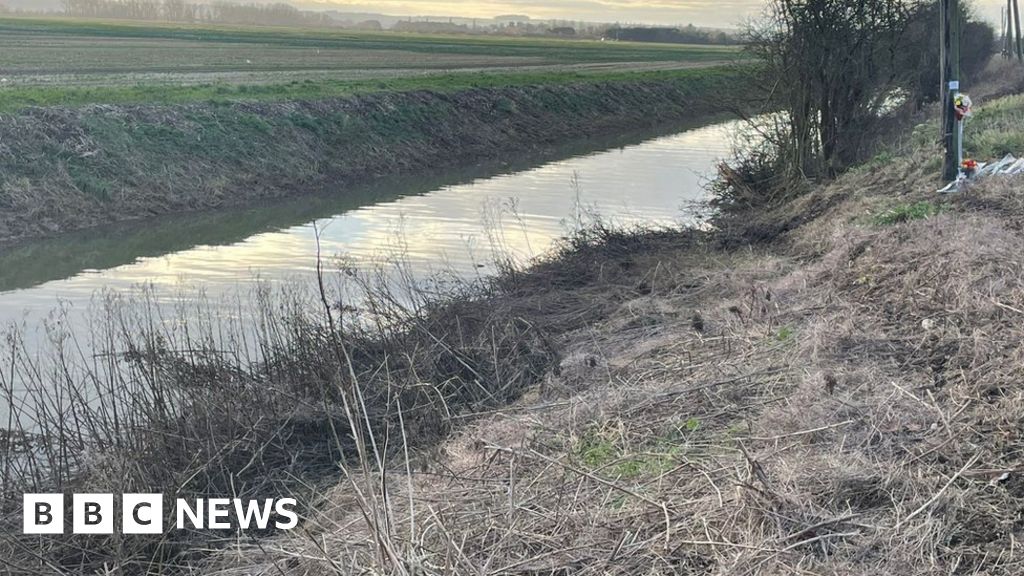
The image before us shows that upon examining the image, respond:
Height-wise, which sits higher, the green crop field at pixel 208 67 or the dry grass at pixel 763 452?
the green crop field at pixel 208 67

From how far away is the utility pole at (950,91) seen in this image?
1285 cm

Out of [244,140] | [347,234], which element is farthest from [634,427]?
[244,140]

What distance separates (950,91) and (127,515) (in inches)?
444

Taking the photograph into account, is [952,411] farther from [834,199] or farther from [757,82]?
[757,82]

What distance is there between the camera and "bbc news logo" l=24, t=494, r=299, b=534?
6.20 m

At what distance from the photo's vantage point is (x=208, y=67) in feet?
137

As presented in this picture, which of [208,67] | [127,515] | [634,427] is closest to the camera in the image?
[127,515]

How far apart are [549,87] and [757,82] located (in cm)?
2131

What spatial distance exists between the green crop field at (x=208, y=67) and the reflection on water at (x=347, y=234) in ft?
14.8

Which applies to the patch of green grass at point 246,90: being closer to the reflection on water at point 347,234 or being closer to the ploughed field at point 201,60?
the ploughed field at point 201,60

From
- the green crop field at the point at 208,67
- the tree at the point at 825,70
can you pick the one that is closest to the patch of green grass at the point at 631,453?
the tree at the point at 825,70

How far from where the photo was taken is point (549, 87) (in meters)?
40.9

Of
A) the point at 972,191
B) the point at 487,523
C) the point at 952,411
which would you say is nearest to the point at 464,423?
the point at 487,523

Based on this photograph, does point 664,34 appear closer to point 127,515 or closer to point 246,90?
point 246,90
